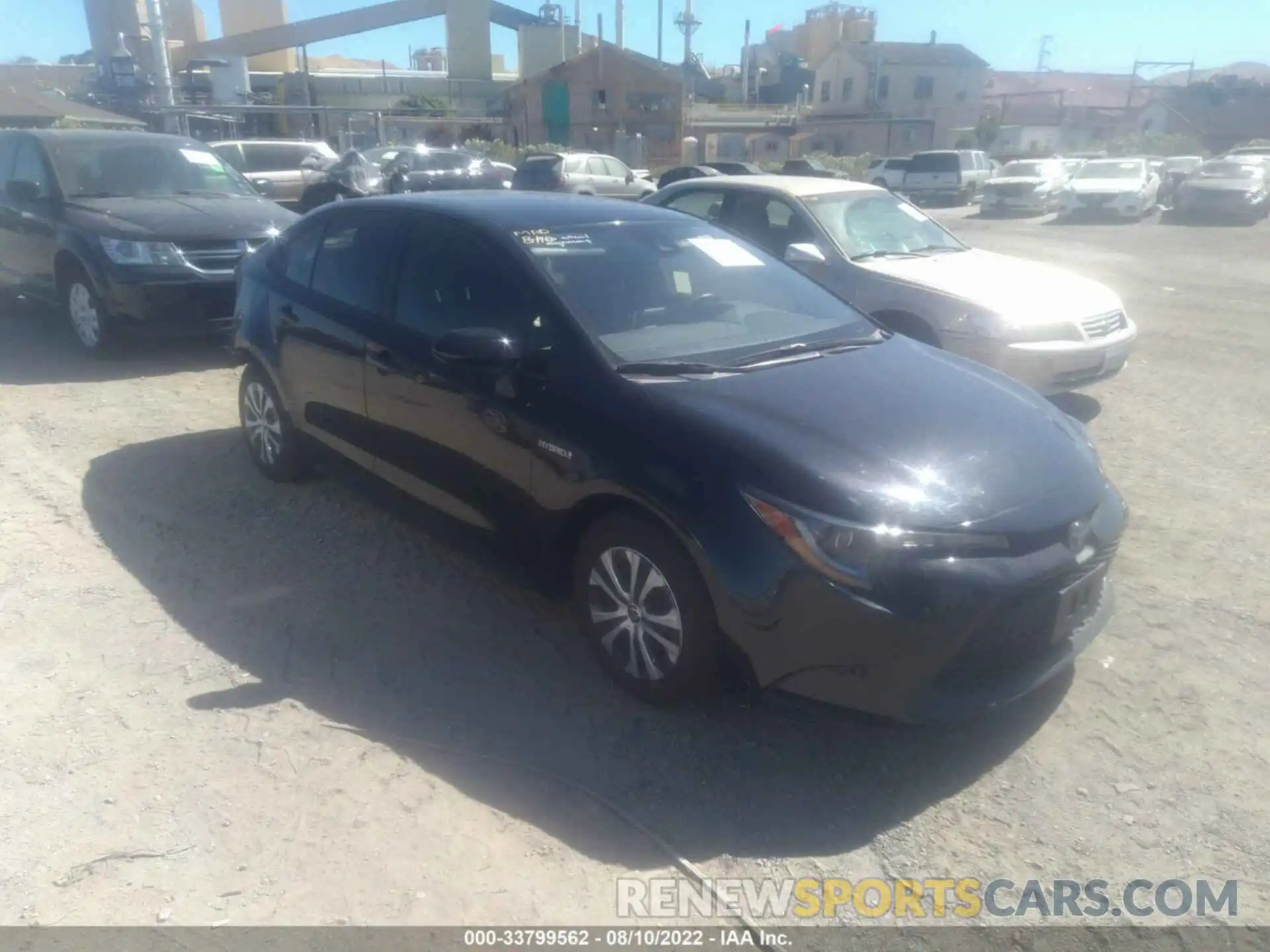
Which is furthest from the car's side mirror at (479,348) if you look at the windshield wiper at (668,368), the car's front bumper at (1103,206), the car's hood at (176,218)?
the car's front bumper at (1103,206)

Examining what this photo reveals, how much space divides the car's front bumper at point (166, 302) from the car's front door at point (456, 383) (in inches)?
156

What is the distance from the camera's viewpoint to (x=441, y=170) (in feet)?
72.9

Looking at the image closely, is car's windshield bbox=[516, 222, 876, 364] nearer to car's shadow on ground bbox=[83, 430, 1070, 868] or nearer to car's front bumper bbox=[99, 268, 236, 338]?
car's shadow on ground bbox=[83, 430, 1070, 868]

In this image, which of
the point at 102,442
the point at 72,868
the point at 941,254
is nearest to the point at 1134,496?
the point at 941,254

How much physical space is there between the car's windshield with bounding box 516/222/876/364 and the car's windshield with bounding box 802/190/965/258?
291cm

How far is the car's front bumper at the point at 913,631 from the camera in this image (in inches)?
116

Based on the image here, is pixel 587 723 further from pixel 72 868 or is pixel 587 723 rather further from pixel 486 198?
pixel 486 198

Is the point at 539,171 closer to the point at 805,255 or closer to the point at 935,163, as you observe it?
the point at 805,255

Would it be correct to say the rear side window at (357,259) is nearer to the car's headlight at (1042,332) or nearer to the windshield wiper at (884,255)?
the windshield wiper at (884,255)

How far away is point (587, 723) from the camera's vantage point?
354cm

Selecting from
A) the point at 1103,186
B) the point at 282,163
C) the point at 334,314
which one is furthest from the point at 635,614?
the point at 1103,186

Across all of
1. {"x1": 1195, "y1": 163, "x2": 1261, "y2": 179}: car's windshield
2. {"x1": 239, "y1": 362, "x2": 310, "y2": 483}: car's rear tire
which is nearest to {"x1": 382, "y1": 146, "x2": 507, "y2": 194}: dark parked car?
{"x1": 239, "y1": 362, "x2": 310, "y2": 483}: car's rear tire

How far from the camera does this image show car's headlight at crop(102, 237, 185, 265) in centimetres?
770

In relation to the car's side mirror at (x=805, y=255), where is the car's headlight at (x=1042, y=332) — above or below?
below
